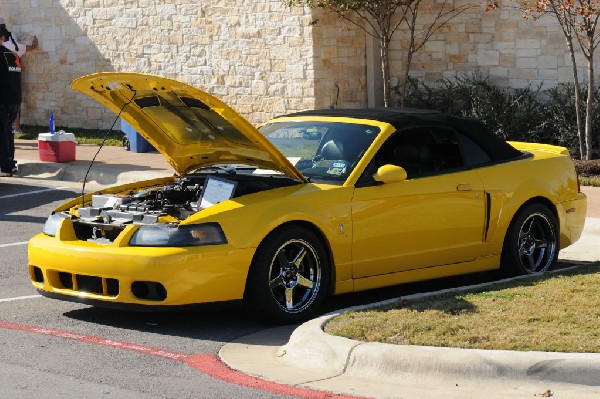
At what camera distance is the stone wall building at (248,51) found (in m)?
18.3

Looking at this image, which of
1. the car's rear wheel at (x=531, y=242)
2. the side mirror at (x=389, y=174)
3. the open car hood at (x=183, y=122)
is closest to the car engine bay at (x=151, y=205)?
the open car hood at (x=183, y=122)

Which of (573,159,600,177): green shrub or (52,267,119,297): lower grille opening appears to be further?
(573,159,600,177): green shrub

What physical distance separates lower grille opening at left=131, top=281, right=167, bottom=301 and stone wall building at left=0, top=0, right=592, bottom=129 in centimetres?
1048

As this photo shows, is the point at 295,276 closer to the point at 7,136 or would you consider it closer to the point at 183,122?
the point at 183,122

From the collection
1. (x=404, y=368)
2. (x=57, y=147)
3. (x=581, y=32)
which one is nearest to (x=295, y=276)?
(x=404, y=368)

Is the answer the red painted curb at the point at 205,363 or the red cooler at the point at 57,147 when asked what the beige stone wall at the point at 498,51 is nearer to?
the red cooler at the point at 57,147

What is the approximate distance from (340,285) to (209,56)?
11.9 m

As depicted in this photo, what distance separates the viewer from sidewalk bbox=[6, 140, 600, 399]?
6.96m

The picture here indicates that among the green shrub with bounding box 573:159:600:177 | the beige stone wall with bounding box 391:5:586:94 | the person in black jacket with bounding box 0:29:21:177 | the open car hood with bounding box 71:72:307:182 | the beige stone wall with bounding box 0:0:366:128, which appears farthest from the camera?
the beige stone wall with bounding box 0:0:366:128

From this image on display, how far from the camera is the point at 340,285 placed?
9.20m

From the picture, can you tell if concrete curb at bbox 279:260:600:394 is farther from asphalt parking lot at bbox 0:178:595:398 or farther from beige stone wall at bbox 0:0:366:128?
beige stone wall at bbox 0:0:366:128

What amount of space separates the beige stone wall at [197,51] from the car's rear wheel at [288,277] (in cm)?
1044

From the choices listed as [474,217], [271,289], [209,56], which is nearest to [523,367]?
[271,289]

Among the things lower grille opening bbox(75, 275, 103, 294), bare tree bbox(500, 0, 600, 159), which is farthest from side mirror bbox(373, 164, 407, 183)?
bare tree bbox(500, 0, 600, 159)
